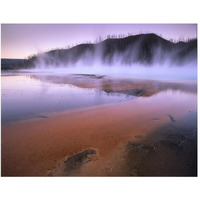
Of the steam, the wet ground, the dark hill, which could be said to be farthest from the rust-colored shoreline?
the dark hill

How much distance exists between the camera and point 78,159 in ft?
4.43

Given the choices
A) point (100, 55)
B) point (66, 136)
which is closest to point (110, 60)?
point (100, 55)

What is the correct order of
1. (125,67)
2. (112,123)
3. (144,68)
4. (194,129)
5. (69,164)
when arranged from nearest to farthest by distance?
(69,164)
(194,129)
(112,123)
(144,68)
(125,67)

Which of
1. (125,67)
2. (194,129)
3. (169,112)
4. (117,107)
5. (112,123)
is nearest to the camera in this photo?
(194,129)

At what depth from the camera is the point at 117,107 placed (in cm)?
296

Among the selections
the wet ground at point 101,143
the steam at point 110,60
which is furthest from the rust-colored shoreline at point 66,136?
the steam at point 110,60

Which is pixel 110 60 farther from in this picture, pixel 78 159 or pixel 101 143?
pixel 78 159

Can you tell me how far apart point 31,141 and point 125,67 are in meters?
13.2

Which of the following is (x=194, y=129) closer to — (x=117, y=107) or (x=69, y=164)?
(x=117, y=107)

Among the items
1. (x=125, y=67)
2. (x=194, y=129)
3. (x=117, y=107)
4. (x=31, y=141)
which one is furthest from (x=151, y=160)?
(x=125, y=67)

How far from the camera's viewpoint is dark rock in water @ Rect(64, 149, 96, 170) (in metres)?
1.28

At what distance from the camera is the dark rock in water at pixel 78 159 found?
128 cm

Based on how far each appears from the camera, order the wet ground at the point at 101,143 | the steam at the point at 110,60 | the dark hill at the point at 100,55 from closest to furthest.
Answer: the wet ground at the point at 101,143 → the steam at the point at 110,60 → the dark hill at the point at 100,55

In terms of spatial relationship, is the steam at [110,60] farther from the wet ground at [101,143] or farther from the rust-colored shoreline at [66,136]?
the rust-colored shoreline at [66,136]
